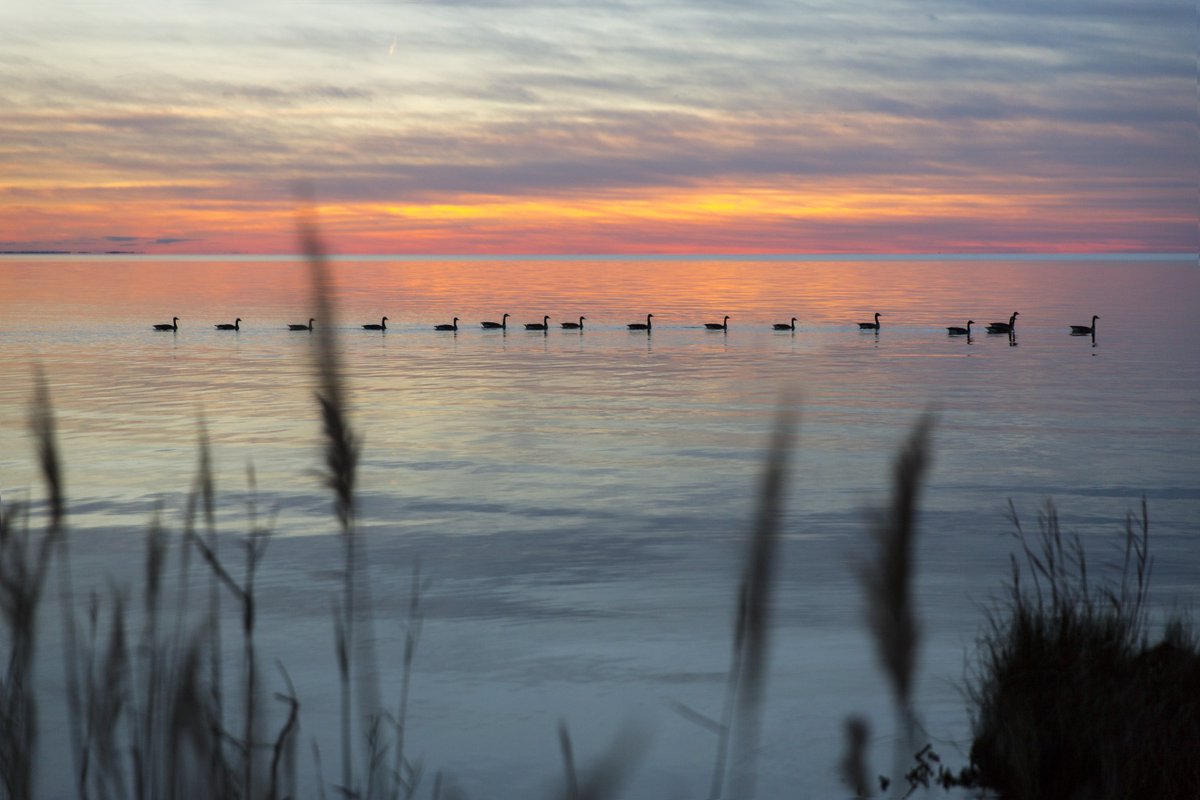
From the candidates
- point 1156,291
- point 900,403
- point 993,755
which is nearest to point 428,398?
point 900,403

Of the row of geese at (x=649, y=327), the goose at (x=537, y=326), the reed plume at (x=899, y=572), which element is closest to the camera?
the reed plume at (x=899, y=572)

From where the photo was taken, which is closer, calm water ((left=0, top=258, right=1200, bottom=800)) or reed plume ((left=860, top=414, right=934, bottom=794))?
reed plume ((left=860, top=414, right=934, bottom=794))

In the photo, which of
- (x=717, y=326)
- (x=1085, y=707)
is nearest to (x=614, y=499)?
(x=1085, y=707)

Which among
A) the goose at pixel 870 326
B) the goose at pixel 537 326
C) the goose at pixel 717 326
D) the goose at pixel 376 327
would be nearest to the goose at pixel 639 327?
the goose at pixel 717 326

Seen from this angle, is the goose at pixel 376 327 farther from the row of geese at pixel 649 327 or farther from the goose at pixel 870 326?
the goose at pixel 870 326

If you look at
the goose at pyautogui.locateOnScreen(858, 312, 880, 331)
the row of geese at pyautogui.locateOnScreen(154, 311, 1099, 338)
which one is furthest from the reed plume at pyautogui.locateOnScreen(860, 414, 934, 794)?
the goose at pyautogui.locateOnScreen(858, 312, 880, 331)

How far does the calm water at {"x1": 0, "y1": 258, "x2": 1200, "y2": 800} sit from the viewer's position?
7.67 m

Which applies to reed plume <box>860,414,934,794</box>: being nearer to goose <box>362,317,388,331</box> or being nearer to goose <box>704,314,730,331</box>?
goose <box>704,314,730,331</box>

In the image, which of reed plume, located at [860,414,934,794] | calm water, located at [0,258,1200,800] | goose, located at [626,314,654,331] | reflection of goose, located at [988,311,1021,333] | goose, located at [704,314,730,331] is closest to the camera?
reed plume, located at [860,414,934,794]

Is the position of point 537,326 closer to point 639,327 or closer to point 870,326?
point 639,327

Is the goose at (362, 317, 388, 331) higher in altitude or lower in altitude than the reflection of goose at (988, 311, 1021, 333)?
lower

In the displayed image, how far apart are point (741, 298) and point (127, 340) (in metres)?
59.0

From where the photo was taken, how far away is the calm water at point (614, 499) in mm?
7668

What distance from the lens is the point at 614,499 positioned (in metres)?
16.5
